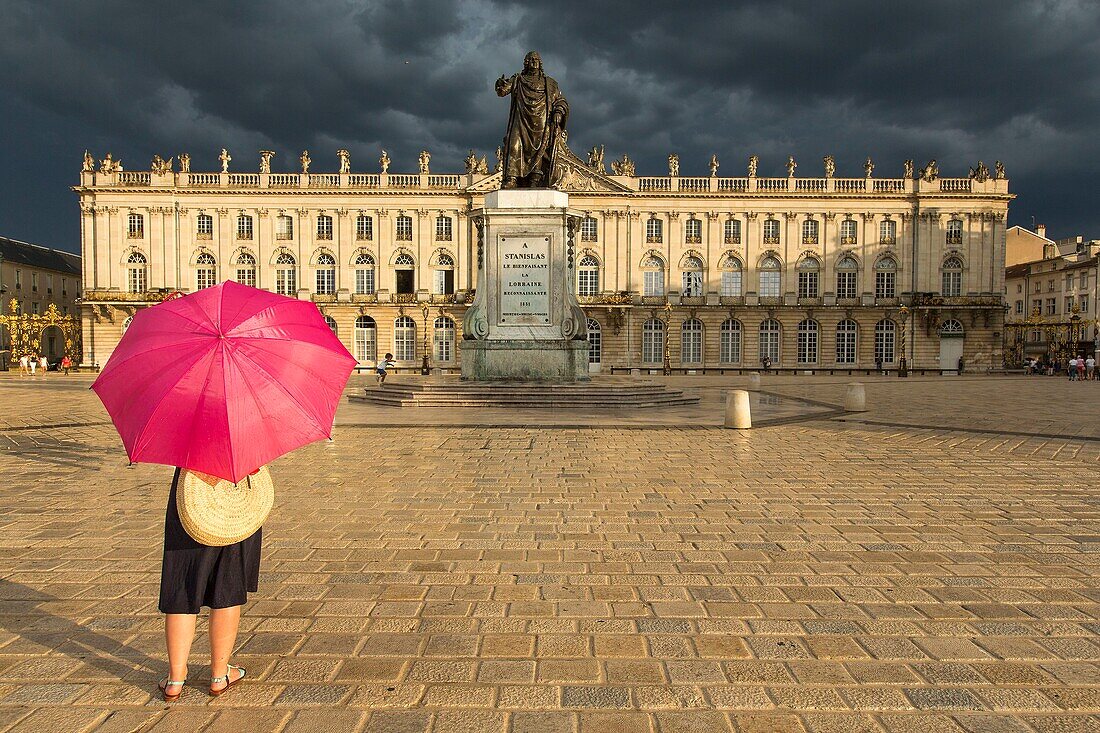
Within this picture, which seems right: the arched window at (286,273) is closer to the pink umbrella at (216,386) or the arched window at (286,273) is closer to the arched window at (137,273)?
the arched window at (137,273)

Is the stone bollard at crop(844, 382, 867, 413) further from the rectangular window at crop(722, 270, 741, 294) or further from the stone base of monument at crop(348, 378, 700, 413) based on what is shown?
the rectangular window at crop(722, 270, 741, 294)

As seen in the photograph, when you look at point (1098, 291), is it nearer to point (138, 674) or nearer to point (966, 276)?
point (966, 276)

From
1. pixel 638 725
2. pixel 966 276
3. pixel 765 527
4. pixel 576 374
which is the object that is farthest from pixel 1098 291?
pixel 638 725

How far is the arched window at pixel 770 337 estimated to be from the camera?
1919 inches

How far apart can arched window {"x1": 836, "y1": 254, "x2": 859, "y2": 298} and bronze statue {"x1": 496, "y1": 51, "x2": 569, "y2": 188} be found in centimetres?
3813

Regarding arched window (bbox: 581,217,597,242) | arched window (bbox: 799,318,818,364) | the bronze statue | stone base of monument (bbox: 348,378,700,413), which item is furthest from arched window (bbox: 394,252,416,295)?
stone base of monument (bbox: 348,378,700,413)

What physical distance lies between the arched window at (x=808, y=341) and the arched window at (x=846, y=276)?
311cm

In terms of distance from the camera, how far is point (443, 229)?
4838 cm

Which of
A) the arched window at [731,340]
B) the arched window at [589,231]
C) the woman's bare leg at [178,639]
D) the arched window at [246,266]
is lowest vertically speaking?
the woman's bare leg at [178,639]

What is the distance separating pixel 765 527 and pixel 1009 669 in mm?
2527

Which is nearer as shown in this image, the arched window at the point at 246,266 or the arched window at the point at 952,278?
the arched window at the point at 246,266

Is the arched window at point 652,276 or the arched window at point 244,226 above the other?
the arched window at point 244,226

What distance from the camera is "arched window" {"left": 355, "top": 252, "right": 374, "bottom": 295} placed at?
48438 millimetres

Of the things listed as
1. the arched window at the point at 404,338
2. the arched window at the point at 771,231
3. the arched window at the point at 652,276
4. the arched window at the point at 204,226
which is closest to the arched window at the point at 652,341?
the arched window at the point at 652,276
